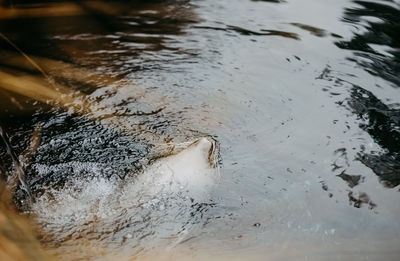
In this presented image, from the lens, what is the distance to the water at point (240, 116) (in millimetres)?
2291

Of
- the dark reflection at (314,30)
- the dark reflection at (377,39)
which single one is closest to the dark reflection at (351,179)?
the dark reflection at (377,39)

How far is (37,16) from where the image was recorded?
485cm

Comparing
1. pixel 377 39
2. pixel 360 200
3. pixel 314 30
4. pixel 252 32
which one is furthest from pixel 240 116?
pixel 377 39

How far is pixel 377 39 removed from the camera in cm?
443

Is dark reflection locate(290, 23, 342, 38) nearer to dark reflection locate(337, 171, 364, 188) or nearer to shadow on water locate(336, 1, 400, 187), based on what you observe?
shadow on water locate(336, 1, 400, 187)

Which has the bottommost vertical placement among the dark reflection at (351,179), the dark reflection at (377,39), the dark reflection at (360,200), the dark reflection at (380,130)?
the dark reflection at (360,200)

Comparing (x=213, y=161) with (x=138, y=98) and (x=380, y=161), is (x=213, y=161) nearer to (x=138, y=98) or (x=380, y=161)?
(x=138, y=98)

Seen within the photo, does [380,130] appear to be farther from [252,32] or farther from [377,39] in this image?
[252,32]

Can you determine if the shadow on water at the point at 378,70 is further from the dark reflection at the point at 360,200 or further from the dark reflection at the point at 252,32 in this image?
the dark reflection at the point at 252,32

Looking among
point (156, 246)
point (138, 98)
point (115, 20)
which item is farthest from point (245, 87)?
point (115, 20)

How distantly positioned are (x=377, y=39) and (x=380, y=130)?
1.98 meters

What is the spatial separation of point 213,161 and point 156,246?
0.86 metres

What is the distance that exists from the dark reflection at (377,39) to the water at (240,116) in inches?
1.0

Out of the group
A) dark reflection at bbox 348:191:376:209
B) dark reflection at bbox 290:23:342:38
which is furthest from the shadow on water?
dark reflection at bbox 290:23:342:38
